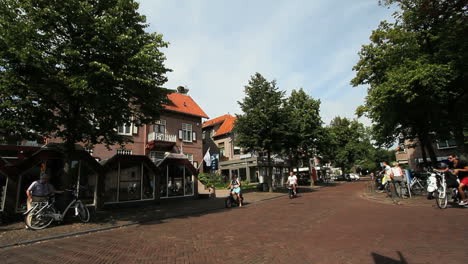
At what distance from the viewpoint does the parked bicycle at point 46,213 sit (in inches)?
340

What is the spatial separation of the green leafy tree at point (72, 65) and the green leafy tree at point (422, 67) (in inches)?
537

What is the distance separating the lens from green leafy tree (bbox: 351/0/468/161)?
1309cm

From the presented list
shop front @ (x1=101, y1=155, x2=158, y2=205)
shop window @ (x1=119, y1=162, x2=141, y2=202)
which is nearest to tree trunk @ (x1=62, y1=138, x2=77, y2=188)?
shop front @ (x1=101, y1=155, x2=158, y2=205)

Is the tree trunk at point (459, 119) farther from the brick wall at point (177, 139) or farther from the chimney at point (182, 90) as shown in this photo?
the chimney at point (182, 90)

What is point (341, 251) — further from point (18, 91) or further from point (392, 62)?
point (392, 62)

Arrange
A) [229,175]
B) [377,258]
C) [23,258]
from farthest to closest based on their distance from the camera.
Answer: [229,175] < [23,258] < [377,258]

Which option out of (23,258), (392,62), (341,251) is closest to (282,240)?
(341,251)

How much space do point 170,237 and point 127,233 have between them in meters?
1.94

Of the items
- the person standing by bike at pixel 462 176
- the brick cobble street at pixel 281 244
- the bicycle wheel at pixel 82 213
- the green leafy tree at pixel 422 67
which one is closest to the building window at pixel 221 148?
the green leafy tree at pixel 422 67

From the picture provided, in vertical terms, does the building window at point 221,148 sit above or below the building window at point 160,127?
below

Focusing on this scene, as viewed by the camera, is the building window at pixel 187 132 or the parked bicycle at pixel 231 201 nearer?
the parked bicycle at pixel 231 201

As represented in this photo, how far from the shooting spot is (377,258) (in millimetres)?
4480

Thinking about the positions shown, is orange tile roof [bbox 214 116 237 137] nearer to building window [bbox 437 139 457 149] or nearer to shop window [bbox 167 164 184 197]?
shop window [bbox 167 164 184 197]

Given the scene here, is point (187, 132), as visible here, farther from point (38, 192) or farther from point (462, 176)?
point (462, 176)
